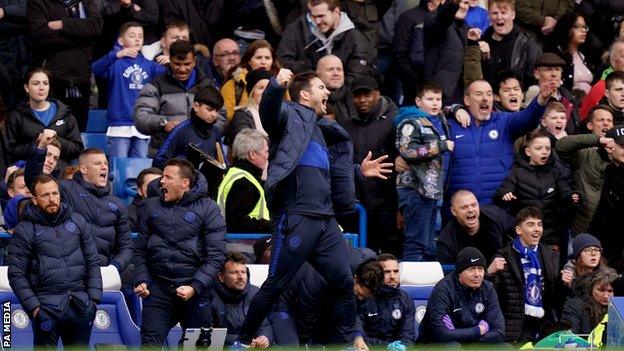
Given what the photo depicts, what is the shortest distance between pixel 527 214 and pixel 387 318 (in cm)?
198

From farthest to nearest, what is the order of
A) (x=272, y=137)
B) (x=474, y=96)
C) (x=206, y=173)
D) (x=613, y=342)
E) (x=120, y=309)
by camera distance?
(x=474, y=96)
(x=206, y=173)
(x=120, y=309)
(x=272, y=137)
(x=613, y=342)

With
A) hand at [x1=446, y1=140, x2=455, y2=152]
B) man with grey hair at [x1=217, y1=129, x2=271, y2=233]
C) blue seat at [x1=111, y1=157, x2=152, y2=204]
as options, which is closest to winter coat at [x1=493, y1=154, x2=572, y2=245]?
hand at [x1=446, y1=140, x2=455, y2=152]

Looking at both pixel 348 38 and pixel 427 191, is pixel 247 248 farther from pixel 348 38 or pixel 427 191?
pixel 348 38

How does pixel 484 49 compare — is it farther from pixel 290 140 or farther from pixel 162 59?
pixel 290 140

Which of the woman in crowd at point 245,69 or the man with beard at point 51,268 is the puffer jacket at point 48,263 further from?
the woman in crowd at point 245,69

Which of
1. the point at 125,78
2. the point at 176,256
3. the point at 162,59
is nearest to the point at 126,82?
the point at 125,78

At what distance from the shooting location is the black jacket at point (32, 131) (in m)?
17.3

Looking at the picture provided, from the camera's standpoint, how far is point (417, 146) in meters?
16.9

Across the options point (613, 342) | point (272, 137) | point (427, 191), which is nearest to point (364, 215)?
point (427, 191)

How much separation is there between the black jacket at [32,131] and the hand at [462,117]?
11.4 ft

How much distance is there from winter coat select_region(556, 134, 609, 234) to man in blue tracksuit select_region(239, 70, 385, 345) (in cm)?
389

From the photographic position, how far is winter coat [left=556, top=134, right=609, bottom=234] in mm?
17172

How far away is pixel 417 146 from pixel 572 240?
5.63ft

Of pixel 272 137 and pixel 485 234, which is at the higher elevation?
pixel 272 137
